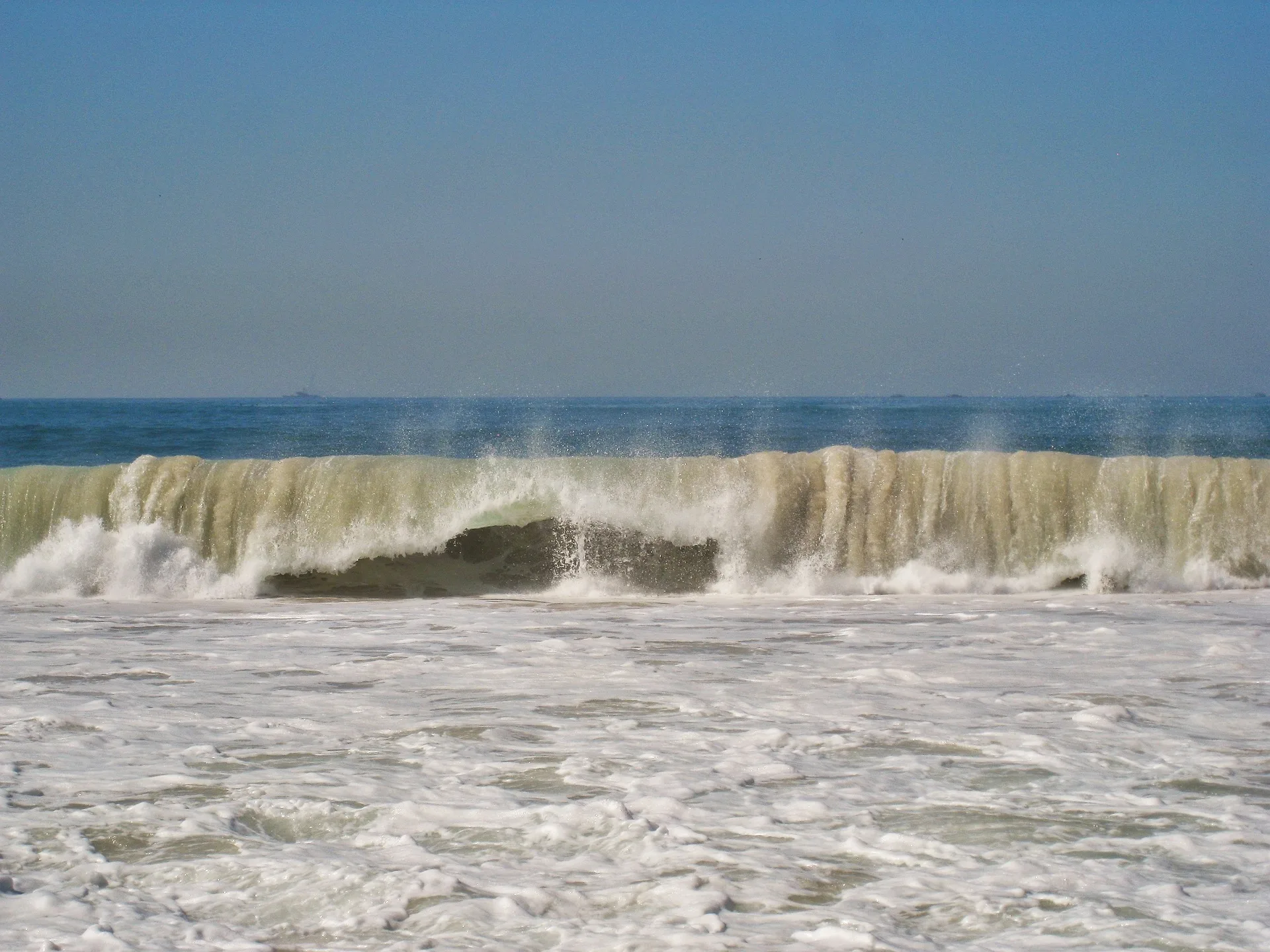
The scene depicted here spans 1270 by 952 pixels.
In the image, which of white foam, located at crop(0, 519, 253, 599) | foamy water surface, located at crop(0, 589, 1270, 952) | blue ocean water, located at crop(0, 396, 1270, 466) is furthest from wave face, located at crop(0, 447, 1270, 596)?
blue ocean water, located at crop(0, 396, 1270, 466)

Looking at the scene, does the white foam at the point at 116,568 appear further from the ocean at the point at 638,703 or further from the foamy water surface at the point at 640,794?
the foamy water surface at the point at 640,794

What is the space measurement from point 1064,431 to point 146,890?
32673 millimetres

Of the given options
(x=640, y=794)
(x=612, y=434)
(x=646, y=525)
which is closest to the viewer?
(x=640, y=794)

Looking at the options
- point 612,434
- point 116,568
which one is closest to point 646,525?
point 116,568

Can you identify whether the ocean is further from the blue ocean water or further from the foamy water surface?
the blue ocean water

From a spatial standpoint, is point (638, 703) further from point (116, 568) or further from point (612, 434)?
point (612, 434)

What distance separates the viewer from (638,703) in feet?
20.6

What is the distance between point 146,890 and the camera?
370 cm

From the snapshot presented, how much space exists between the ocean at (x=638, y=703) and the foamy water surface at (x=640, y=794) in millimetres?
20

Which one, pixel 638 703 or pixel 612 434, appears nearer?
pixel 638 703

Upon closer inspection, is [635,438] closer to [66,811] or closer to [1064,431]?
[1064,431]

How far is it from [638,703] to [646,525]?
20.3 feet

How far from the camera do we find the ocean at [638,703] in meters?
3.63

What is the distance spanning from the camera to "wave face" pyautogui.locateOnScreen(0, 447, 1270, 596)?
11953mm
